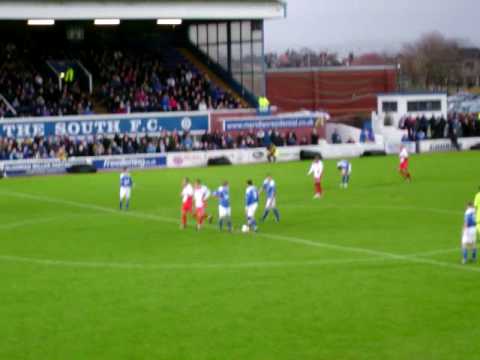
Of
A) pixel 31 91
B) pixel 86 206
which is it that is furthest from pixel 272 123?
pixel 86 206

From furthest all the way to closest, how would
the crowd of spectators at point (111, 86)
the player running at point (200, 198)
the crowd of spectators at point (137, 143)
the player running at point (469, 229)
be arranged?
the crowd of spectators at point (111, 86)
the crowd of spectators at point (137, 143)
the player running at point (200, 198)
the player running at point (469, 229)

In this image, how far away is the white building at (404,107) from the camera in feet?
237

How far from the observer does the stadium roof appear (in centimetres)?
6344

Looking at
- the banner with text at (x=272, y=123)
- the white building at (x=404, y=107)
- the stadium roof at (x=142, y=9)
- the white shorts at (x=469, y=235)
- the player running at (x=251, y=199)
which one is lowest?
the white shorts at (x=469, y=235)

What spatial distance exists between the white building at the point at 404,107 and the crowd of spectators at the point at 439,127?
1.71 meters

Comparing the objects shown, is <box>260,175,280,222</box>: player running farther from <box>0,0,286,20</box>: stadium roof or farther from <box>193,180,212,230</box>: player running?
<box>0,0,286,20</box>: stadium roof

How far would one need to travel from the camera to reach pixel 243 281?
83.7 feet

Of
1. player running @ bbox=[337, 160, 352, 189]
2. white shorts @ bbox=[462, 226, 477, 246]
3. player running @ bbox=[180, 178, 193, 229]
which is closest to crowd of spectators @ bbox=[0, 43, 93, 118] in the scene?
player running @ bbox=[337, 160, 352, 189]

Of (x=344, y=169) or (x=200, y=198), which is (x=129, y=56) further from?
(x=200, y=198)

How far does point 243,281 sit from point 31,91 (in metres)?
42.9

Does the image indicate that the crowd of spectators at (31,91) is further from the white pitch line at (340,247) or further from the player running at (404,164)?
the player running at (404,164)

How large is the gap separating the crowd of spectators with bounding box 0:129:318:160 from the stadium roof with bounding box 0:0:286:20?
798cm

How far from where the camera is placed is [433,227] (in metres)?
33.8

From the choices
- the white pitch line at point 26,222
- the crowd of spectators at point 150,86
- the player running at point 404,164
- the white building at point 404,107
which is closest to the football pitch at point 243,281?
the white pitch line at point 26,222
